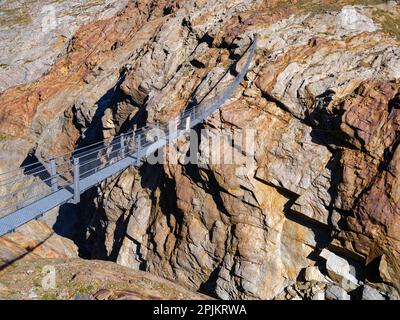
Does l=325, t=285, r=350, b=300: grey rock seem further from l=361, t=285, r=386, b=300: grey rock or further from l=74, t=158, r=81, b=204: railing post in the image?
l=74, t=158, r=81, b=204: railing post

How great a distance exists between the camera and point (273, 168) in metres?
15.8

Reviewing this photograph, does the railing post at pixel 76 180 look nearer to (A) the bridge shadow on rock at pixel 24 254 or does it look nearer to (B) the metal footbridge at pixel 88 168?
(B) the metal footbridge at pixel 88 168

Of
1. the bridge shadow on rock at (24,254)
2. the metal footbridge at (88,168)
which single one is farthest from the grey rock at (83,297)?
the bridge shadow on rock at (24,254)

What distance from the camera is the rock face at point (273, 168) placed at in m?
13.7

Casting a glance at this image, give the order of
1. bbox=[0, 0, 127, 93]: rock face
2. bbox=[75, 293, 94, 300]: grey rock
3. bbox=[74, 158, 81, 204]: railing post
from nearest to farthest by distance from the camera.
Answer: bbox=[74, 158, 81, 204]: railing post, bbox=[75, 293, 94, 300]: grey rock, bbox=[0, 0, 127, 93]: rock face

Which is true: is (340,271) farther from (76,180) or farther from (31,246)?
(31,246)

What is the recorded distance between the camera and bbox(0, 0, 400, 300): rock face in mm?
13688

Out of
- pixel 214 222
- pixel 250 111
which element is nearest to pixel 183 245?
pixel 214 222

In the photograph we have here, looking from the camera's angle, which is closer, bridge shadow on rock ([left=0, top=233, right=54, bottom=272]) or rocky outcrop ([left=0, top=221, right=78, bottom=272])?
bridge shadow on rock ([left=0, top=233, right=54, bottom=272])

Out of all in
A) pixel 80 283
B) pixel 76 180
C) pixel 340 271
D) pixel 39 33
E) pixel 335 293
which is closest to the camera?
pixel 76 180

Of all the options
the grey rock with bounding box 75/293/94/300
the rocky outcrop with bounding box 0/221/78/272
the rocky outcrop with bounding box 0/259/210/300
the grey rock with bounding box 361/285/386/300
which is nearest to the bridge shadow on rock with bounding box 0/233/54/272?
the rocky outcrop with bounding box 0/221/78/272

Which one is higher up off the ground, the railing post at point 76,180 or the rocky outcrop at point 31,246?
the railing post at point 76,180

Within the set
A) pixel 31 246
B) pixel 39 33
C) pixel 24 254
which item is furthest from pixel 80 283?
pixel 39 33

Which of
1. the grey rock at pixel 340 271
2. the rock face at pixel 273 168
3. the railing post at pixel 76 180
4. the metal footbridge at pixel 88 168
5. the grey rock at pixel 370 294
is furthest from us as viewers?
the rock face at pixel 273 168
